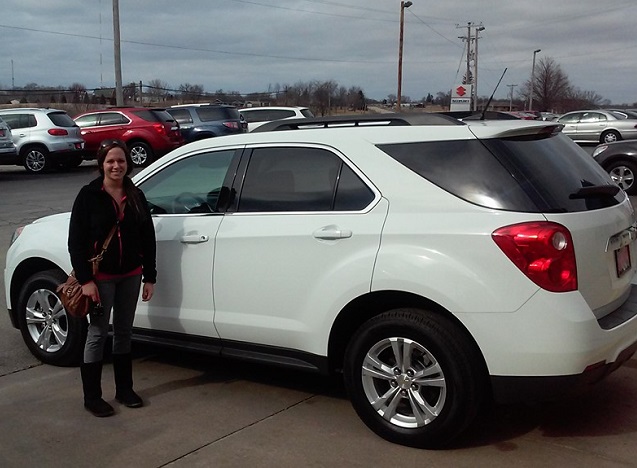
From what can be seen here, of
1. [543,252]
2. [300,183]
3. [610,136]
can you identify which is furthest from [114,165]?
[610,136]

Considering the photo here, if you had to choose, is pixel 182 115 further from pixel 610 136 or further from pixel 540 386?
Result: pixel 540 386

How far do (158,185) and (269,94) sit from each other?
4192 cm

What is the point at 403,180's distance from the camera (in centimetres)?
380

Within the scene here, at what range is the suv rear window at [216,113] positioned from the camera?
68.1 ft

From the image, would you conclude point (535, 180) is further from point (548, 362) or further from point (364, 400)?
point (364, 400)

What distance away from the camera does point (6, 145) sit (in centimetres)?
1727

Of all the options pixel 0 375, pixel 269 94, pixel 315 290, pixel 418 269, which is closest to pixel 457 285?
pixel 418 269

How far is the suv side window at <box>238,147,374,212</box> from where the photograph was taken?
3965 millimetres

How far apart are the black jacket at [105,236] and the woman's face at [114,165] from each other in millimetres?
84

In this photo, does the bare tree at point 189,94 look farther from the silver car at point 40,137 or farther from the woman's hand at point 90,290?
the woman's hand at point 90,290

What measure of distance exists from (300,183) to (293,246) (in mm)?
406

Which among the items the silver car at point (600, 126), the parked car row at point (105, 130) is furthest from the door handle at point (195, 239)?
the silver car at point (600, 126)

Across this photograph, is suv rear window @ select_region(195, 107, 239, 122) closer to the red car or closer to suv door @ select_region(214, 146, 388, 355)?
the red car

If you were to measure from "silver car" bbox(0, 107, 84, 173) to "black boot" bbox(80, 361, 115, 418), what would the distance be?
1604 cm
